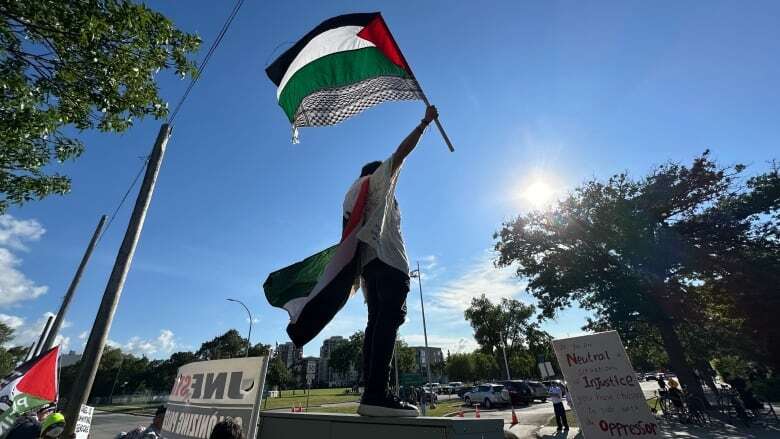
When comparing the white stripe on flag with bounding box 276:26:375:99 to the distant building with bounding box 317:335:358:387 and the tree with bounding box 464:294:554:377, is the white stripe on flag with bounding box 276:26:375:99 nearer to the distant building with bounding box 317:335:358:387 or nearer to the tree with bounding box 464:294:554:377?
the tree with bounding box 464:294:554:377

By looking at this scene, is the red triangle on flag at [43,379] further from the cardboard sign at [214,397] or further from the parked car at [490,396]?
the parked car at [490,396]

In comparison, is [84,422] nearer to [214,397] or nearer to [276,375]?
[214,397]

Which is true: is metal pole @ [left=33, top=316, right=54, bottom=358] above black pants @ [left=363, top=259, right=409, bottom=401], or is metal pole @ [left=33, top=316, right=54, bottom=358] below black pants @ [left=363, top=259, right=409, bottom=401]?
above

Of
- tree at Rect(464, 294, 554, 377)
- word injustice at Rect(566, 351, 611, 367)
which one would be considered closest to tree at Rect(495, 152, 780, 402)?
word injustice at Rect(566, 351, 611, 367)

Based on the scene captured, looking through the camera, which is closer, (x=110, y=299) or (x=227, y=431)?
(x=227, y=431)

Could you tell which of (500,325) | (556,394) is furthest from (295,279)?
(500,325)

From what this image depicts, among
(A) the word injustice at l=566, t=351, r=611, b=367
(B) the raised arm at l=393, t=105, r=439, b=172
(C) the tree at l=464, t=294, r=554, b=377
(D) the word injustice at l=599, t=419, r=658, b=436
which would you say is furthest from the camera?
(C) the tree at l=464, t=294, r=554, b=377

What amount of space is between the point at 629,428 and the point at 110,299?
22.4 feet

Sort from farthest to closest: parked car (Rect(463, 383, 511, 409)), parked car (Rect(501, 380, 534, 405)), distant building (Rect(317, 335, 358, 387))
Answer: distant building (Rect(317, 335, 358, 387))
parked car (Rect(501, 380, 534, 405))
parked car (Rect(463, 383, 511, 409))

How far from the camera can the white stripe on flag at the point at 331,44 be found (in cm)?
375

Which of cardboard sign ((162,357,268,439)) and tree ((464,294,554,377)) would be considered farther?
tree ((464,294,554,377))

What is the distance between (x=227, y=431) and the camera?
6.55 feet

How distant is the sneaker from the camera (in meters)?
2.15

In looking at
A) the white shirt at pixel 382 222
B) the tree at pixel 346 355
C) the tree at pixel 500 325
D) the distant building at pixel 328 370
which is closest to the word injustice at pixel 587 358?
the white shirt at pixel 382 222
